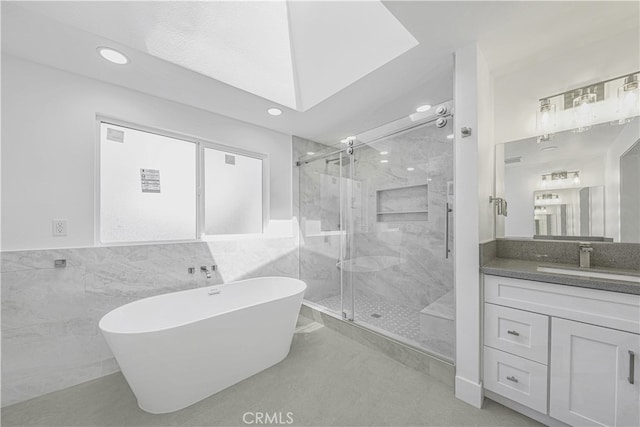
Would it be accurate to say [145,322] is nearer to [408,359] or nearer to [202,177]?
[202,177]

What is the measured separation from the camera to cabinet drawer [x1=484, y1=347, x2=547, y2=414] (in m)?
1.39

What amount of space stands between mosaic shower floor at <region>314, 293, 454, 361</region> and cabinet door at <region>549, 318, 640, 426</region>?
64cm

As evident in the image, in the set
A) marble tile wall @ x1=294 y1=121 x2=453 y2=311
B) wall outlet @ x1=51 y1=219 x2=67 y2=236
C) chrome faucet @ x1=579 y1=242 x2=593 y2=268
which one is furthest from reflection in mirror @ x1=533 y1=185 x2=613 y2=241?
wall outlet @ x1=51 y1=219 x2=67 y2=236

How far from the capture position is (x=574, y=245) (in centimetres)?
168

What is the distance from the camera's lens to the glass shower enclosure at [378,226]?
108 inches

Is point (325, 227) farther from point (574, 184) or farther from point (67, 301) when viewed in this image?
point (67, 301)

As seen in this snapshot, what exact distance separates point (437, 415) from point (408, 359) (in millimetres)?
525

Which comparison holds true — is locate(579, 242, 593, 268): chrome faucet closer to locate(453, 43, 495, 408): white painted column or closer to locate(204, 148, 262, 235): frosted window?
locate(453, 43, 495, 408): white painted column

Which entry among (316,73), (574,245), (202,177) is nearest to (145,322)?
(202,177)

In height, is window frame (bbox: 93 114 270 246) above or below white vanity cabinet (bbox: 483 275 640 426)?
above

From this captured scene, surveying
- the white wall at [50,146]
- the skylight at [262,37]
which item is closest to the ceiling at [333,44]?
the skylight at [262,37]

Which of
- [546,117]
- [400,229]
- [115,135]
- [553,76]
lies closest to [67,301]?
[115,135]

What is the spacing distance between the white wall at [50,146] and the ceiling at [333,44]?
140 mm

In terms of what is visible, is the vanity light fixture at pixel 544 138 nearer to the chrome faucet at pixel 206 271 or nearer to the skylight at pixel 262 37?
the skylight at pixel 262 37
